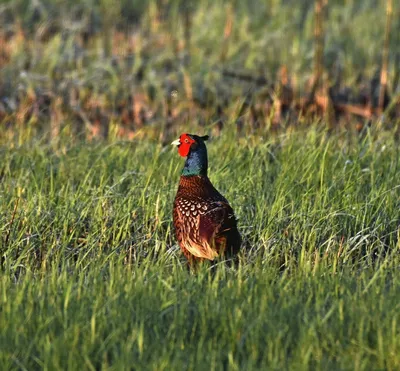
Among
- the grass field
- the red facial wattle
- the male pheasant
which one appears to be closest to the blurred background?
the grass field

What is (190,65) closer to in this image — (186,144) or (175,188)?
(175,188)

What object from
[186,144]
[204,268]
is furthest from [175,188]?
[204,268]

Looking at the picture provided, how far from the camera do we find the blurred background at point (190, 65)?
26.8 feet

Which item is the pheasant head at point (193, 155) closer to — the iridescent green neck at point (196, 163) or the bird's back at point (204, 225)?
the iridescent green neck at point (196, 163)

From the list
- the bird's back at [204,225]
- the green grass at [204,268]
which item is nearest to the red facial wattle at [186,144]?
the bird's back at [204,225]

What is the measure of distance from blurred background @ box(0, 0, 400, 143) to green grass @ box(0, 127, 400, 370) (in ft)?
3.57

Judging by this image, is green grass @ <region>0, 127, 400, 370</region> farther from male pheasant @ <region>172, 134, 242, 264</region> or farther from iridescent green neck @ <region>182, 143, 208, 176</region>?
iridescent green neck @ <region>182, 143, 208, 176</region>

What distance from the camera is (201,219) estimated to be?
4.66 m

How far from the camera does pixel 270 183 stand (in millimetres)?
5852

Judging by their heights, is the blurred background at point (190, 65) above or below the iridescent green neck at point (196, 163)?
below

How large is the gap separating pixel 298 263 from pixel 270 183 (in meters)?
1.21

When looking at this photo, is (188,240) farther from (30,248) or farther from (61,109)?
(61,109)

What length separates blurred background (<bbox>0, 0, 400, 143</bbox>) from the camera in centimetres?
816

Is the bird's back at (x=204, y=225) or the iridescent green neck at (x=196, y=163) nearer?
the bird's back at (x=204, y=225)
